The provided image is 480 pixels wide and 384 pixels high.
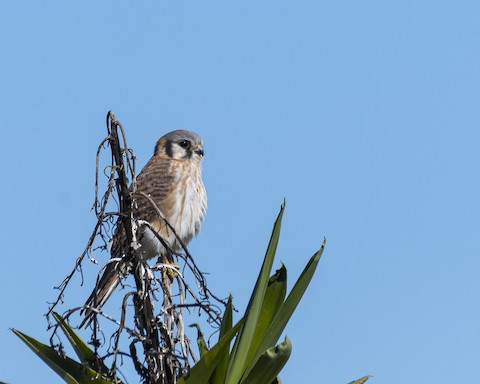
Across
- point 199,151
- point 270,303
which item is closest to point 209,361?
point 270,303

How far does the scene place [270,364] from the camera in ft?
8.69

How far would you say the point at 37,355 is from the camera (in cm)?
289

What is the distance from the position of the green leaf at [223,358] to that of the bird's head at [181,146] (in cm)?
471

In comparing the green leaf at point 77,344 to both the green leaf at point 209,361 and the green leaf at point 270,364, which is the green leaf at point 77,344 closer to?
the green leaf at point 209,361

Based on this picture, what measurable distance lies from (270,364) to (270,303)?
0.29 meters

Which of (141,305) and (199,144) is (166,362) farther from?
(199,144)

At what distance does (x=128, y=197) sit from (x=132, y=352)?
0.48m

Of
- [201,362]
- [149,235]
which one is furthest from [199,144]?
[201,362]

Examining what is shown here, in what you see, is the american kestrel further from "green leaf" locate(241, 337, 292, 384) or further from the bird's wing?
"green leaf" locate(241, 337, 292, 384)

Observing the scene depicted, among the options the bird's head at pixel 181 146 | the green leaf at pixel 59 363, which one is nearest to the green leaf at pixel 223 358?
the green leaf at pixel 59 363

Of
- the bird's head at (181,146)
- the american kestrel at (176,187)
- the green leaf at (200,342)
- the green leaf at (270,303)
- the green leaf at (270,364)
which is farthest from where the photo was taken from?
the bird's head at (181,146)

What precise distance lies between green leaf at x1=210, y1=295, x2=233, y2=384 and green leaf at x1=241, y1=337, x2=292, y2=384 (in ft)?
0.24

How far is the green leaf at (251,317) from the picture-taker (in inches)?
109

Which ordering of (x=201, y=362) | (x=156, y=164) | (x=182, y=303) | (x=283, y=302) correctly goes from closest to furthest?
(x=201, y=362) → (x=283, y=302) → (x=182, y=303) → (x=156, y=164)
